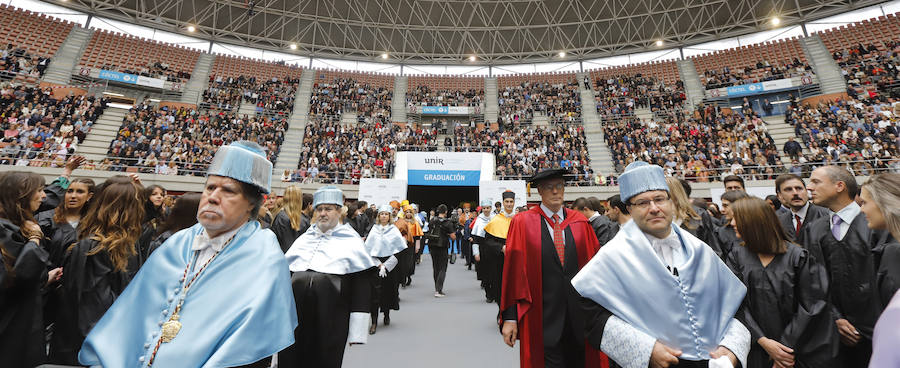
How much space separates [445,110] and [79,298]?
22823 mm

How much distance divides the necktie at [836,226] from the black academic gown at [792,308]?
49cm

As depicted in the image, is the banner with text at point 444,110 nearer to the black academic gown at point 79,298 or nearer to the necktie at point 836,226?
the necktie at point 836,226

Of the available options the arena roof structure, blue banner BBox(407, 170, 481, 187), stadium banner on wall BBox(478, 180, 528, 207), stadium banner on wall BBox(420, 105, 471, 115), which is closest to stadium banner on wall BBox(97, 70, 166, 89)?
the arena roof structure

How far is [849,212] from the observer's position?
2539mm

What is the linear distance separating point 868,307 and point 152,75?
27.6m

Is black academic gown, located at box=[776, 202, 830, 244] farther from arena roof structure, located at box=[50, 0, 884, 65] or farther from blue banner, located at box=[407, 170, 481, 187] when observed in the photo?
arena roof structure, located at box=[50, 0, 884, 65]

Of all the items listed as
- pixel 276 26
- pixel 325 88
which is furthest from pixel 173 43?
pixel 325 88

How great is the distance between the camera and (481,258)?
7336mm

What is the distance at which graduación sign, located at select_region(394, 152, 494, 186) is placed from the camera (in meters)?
16.1

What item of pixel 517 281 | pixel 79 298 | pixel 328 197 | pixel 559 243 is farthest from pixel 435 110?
pixel 79 298

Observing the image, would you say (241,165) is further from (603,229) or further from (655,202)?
(603,229)

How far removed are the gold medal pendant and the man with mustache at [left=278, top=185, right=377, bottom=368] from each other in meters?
1.52

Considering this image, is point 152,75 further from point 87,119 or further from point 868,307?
point 868,307

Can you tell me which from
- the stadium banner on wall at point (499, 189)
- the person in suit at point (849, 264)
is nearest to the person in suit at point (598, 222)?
the person in suit at point (849, 264)
